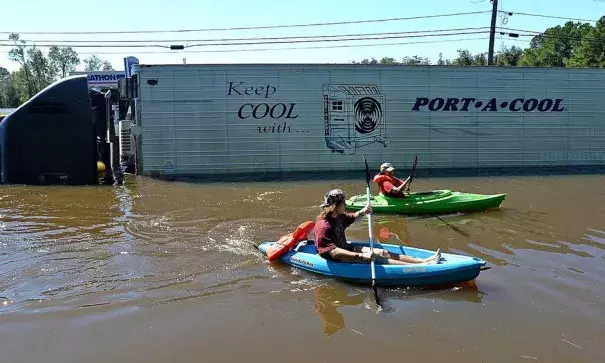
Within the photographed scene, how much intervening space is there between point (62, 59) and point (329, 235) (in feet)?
287

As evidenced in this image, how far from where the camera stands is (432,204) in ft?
35.3

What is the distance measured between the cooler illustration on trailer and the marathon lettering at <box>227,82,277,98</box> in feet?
5.56

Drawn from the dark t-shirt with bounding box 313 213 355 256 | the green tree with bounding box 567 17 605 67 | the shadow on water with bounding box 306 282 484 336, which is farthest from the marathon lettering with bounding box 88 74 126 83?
the green tree with bounding box 567 17 605 67

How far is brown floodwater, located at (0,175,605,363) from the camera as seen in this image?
4820 mm

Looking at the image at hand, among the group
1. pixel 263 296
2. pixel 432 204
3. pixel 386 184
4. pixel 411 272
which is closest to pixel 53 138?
pixel 386 184

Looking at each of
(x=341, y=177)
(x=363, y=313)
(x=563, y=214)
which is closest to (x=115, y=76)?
(x=341, y=177)

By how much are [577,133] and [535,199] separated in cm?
735

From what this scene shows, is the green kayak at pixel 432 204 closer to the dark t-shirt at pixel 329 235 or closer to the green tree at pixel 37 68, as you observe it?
the dark t-shirt at pixel 329 235

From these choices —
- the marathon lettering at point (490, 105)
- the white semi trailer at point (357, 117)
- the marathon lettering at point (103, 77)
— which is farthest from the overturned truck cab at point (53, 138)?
the marathon lettering at point (103, 77)

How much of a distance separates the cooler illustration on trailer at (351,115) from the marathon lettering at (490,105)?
4.38 ft

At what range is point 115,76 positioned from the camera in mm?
34375

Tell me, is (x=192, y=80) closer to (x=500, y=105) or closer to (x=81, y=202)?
(x=81, y=202)

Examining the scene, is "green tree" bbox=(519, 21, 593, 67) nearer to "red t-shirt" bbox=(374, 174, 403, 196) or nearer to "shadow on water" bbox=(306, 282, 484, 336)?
"red t-shirt" bbox=(374, 174, 403, 196)

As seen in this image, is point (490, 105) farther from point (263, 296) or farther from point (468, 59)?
point (468, 59)
